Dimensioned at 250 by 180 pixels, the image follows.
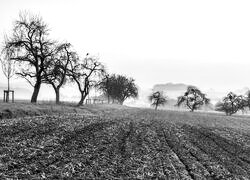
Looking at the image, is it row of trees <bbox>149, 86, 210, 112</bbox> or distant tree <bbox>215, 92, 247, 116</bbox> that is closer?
distant tree <bbox>215, 92, 247, 116</bbox>

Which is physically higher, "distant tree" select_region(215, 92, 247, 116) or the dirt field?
"distant tree" select_region(215, 92, 247, 116)

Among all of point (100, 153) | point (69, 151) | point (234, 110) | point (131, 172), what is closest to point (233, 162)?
point (131, 172)

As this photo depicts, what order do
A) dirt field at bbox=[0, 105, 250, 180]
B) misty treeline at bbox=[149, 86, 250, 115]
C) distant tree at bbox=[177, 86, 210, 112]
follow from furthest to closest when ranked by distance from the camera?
distant tree at bbox=[177, 86, 210, 112], misty treeline at bbox=[149, 86, 250, 115], dirt field at bbox=[0, 105, 250, 180]

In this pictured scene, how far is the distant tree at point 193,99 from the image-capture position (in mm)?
88750

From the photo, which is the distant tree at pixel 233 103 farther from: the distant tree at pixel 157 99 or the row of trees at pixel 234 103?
the distant tree at pixel 157 99

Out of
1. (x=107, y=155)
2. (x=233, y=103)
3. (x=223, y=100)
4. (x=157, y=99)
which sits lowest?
(x=107, y=155)

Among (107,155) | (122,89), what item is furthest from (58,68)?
(122,89)

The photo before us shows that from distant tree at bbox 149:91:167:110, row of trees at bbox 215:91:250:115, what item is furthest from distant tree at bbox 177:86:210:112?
distant tree at bbox 149:91:167:110

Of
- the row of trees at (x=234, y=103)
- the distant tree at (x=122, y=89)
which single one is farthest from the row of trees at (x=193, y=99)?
the distant tree at (x=122, y=89)

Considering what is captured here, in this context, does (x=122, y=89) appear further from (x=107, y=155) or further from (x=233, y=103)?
(x=107, y=155)

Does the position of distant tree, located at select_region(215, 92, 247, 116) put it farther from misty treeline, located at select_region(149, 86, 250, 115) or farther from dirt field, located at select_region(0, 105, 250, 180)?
dirt field, located at select_region(0, 105, 250, 180)

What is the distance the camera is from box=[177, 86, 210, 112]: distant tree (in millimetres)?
88750

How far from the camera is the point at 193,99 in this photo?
293ft

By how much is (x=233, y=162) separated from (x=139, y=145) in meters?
6.44
